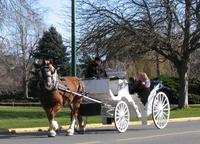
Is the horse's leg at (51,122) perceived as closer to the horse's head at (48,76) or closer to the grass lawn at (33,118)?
the horse's head at (48,76)

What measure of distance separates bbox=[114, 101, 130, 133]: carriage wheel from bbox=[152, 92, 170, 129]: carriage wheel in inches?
51.9

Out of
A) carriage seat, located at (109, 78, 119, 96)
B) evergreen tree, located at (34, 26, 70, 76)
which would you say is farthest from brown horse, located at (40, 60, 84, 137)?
evergreen tree, located at (34, 26, 70, 76)

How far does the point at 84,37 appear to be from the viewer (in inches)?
1489

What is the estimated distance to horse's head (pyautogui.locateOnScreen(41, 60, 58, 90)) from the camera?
55.1 ft

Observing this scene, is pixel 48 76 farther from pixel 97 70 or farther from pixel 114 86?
pixel 114 86

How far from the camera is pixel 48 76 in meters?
16.8

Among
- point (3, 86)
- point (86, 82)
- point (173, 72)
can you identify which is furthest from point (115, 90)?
point (3, 86)

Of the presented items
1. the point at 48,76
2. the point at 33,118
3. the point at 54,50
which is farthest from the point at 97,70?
the point at 54,50

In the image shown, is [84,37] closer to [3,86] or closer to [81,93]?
[81,93]

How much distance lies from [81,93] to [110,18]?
19.3 meters

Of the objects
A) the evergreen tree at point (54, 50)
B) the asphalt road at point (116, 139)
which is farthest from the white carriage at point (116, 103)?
the evergreen tree at point (54, 50)

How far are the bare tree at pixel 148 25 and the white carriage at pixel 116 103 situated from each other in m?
16.2

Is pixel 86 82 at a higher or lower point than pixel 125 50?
lower

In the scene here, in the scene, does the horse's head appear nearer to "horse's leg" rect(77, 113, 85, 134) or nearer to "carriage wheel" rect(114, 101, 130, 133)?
"horse's leg" rect(77, 113, 85, 134)
